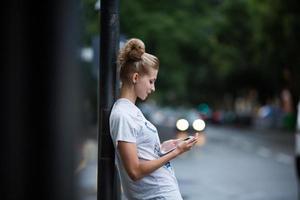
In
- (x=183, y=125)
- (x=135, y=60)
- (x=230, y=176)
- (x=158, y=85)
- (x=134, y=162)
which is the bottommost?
(x=230, y=176)

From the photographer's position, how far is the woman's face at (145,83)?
12.1 ft

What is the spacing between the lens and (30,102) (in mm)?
3373

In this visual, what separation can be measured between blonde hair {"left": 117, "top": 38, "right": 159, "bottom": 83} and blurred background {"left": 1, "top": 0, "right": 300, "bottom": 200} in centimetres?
20

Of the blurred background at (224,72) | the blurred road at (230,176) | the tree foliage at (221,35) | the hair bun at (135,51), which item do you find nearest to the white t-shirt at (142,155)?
the hair bun at (135,51)

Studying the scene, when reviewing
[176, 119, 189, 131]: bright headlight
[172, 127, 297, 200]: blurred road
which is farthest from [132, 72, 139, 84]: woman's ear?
[172, 127, 297, 200]: blurred road

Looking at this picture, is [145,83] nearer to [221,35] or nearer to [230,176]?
[230,176]

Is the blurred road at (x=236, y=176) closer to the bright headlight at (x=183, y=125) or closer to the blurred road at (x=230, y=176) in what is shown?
the blurred road at (x=230, y=176)

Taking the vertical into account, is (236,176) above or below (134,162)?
below

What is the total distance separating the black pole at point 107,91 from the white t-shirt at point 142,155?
0.24 meters

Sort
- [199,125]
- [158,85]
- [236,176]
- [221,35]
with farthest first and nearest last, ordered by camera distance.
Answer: [221,35] → [158,85] → [236,176] → [199,125]

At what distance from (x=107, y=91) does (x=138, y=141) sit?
0.55 m

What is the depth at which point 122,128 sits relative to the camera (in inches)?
140

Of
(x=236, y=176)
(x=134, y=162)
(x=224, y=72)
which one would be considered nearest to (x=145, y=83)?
(x=134, y=162)

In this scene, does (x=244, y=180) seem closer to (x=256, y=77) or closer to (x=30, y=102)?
(x=30, y=102)
